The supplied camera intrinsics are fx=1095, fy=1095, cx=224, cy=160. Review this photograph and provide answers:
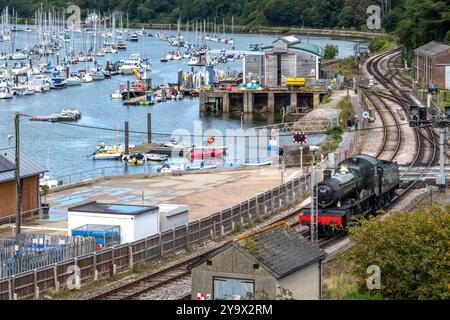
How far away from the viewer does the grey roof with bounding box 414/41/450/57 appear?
271 ft

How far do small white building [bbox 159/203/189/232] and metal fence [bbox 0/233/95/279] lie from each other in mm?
4160

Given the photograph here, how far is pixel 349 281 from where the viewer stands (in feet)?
86.0

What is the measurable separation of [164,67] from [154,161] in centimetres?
8642

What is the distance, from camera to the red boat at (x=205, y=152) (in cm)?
6981

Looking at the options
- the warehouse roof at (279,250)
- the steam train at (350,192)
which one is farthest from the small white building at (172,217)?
the warehouse roof at (279,250)

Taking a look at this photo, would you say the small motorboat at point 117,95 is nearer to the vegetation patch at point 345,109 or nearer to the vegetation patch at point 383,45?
the vegetation patch at point 383,45

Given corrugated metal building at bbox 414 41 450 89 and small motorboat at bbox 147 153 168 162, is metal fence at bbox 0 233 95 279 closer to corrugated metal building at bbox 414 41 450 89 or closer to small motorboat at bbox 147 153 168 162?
small motorboat at bbox 147 153 168 162

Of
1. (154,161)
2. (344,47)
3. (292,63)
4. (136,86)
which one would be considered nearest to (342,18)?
(344,47)

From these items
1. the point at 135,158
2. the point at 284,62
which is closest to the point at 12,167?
the point at 135,158

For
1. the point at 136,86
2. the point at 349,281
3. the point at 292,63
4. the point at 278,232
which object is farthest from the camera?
the point at 136,86

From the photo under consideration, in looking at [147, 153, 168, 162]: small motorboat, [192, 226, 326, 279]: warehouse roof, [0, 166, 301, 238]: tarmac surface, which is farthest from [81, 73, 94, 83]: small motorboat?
[192, 226, 326, 279]: warehouse roof

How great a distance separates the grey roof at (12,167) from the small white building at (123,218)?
560 cm

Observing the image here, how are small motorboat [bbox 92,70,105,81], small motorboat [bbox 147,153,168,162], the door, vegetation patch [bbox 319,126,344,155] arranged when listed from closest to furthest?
vegetation patch [bbox 319,126,344,155] → small motorboat [bbox 147,153,168,162] → the door → small motorboat [bbox 92,70,105,81]
